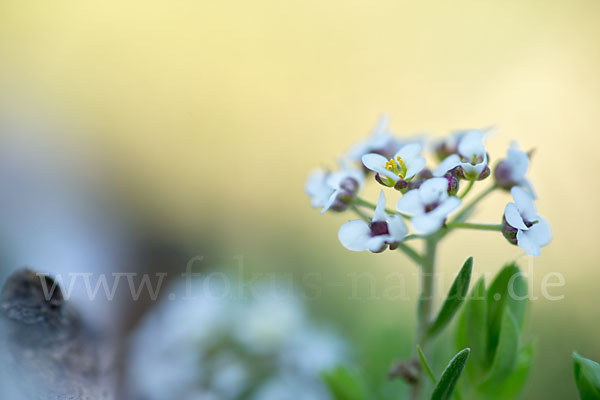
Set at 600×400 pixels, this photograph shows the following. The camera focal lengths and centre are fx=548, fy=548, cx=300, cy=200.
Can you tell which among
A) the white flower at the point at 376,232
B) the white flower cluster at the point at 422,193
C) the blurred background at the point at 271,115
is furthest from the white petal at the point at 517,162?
the blurred background at the point at 271,115

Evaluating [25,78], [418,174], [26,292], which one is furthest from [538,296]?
[25,78]

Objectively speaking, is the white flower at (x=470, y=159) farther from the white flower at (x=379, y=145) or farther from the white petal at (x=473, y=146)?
the white flower at (x=379, y=145)

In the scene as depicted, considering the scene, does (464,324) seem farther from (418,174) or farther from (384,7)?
(384,7)

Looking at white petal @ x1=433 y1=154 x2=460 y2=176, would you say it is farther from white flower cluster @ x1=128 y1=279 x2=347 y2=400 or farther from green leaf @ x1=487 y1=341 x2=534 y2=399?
white flower cluster @ x1=128 y1=279 x2=347 y2=400

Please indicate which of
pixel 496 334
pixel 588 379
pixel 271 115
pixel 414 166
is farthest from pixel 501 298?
pixel 271 115

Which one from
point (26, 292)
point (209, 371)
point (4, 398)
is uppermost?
point (26, 292)

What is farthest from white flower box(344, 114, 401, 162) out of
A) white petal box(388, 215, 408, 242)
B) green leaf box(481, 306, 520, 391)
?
green leaf box(481, 306, 520, 391)
